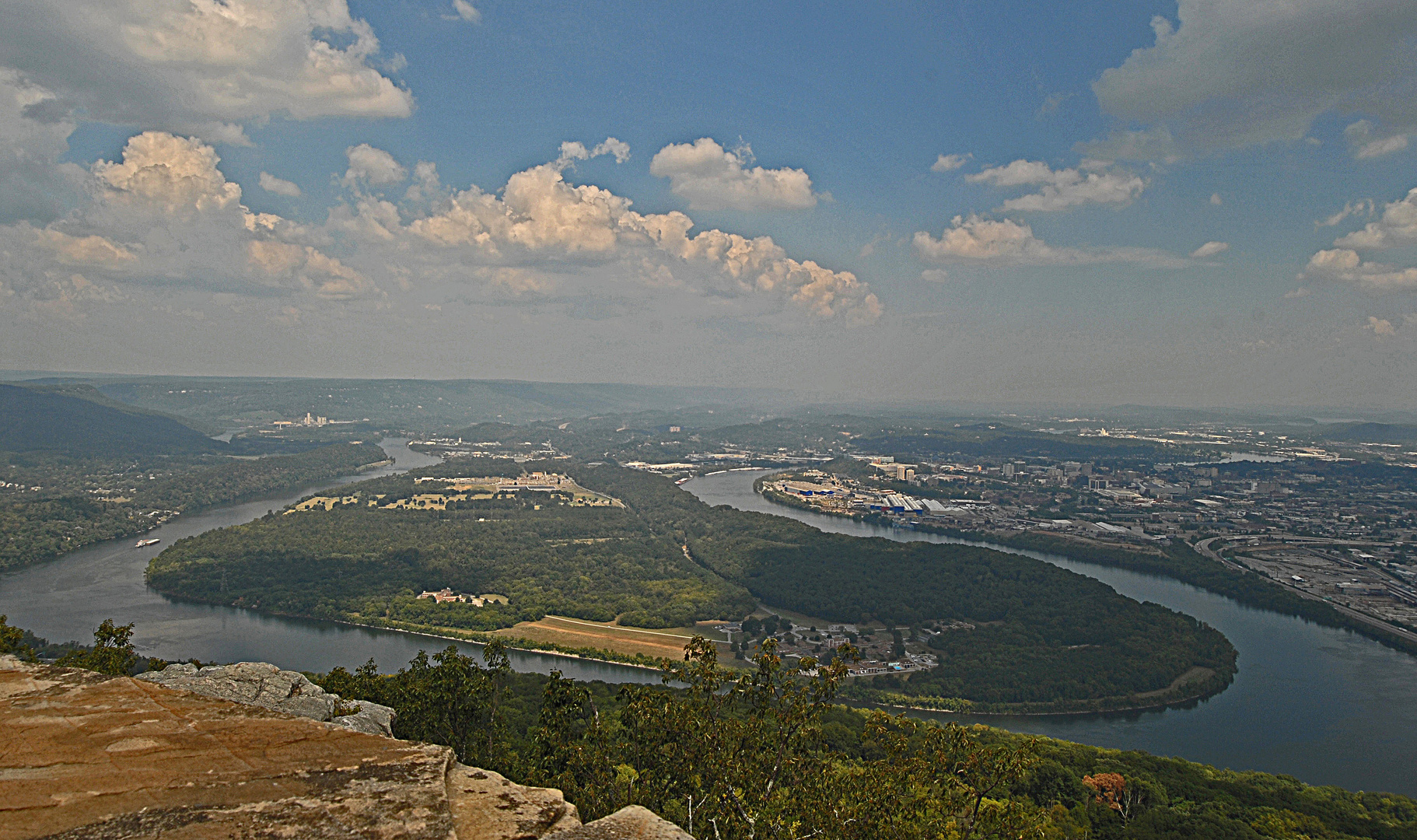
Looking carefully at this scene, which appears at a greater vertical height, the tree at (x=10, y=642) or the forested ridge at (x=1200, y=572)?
the tree at (x=10, y=642)

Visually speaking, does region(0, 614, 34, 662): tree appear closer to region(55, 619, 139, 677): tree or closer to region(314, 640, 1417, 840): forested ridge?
region(55, 619, 139, 677): tree

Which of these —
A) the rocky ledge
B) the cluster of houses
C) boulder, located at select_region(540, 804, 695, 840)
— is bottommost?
the cluster of houses

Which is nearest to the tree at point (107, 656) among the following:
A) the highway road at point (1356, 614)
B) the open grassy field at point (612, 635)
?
the open grassy field at point (612, 635)

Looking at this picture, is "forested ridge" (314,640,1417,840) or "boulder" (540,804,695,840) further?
"forested ridge" (314,640,1417,840)

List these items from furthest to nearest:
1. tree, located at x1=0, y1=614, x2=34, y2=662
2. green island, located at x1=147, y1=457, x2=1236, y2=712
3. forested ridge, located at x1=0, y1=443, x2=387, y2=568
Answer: forested ridge, located at x1=0, y1=443, x2=387, y2=568 → green island, located at x1=147, y1=457, x2=1236, y2=712 → tree, located at x1=0, y1=614, x2=34, y2=662

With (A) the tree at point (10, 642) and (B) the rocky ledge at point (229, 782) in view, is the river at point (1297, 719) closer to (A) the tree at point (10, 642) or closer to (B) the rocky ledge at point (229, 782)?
(A) the tree at point (10, 642)

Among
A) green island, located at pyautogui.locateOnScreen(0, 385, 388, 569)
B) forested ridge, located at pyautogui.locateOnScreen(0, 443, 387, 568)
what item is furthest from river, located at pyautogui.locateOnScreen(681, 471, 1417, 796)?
green island, located at pyautogui.locateOnScreen(0, 385, 388, 569)

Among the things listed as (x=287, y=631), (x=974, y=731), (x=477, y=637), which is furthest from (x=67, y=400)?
(x=974, y=731)
